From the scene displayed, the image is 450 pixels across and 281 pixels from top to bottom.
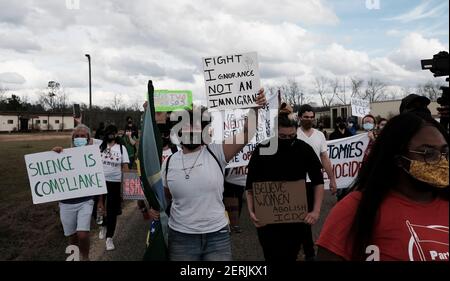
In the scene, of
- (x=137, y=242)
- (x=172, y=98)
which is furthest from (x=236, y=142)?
(x=172, y=98)

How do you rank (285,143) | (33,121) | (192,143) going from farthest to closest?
(33,121), (285,143), (192,143)

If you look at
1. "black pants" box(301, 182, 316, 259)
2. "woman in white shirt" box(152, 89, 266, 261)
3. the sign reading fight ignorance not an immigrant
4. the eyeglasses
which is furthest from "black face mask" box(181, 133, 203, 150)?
the eyeglasses

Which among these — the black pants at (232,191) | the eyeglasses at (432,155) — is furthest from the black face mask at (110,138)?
the eyeglasses at (432,155)

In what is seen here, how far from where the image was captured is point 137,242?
258 inches

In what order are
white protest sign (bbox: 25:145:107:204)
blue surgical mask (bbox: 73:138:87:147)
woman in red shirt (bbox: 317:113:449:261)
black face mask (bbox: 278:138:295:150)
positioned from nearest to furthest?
woman in red shirt (bbox: 317:113:449:261), black face mask (bbox: 278:138:295:150), white protest sign (bbox: 25:145:107:204), blue surgical mask (bbox: 73:138:87:147)

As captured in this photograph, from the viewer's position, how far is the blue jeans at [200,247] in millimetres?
3432

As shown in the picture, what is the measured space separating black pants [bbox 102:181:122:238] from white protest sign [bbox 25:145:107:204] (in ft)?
4.58

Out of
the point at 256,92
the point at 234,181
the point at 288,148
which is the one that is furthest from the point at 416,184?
the point at 234,181

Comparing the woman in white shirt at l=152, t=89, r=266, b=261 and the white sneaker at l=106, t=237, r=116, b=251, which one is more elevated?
the woman in white shirt at l=152, t=89, r=266, b=261

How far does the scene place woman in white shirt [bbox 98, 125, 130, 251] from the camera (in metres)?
6.49

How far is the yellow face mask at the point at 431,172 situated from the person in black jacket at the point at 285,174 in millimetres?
2058

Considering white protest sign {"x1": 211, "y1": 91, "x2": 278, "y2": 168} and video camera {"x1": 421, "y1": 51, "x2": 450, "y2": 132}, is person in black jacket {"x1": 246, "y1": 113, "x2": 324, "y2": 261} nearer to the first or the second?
video camera {"x1": 421, "y1": 51, "x2": 450, "y2": 132}

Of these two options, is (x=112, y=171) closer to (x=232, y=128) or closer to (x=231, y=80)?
(x=232, y=128)

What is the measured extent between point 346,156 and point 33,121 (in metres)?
92.7
